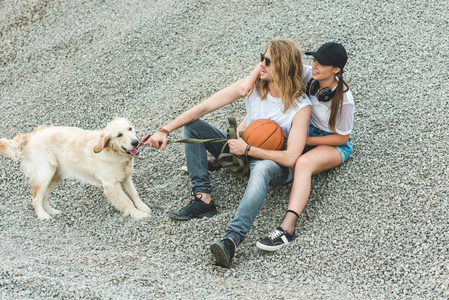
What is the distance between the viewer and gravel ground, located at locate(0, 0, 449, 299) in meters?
3.85

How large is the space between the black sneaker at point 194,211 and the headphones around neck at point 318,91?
1.58 m

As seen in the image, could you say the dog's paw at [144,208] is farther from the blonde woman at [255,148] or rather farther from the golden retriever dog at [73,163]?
the blonde woman at [255,148]

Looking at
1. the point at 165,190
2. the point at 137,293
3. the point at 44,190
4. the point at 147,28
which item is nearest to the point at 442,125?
the point at 165,190

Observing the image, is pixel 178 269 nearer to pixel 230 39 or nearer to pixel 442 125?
pixel 442 125

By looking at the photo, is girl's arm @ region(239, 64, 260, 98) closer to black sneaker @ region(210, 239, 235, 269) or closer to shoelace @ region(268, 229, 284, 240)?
shoelace @ region(268, 229, 284, 240)

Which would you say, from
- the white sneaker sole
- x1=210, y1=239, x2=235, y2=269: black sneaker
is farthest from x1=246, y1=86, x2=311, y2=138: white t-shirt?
x1=210, y1=239, x2=235, y2=269: black sneaker

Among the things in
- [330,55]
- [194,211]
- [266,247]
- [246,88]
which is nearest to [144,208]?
[194,211]

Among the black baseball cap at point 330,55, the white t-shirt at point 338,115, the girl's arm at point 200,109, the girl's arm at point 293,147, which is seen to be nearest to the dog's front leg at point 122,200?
the girl's arm at point 200,109

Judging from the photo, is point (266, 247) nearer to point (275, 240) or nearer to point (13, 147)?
point (275, 240)

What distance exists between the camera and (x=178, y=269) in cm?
405

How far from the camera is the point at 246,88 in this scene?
473cm

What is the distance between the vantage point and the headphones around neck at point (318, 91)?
4.49 metres

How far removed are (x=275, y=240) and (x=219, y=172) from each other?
5.20ft

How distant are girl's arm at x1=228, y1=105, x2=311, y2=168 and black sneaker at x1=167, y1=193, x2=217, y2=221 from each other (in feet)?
2.59
